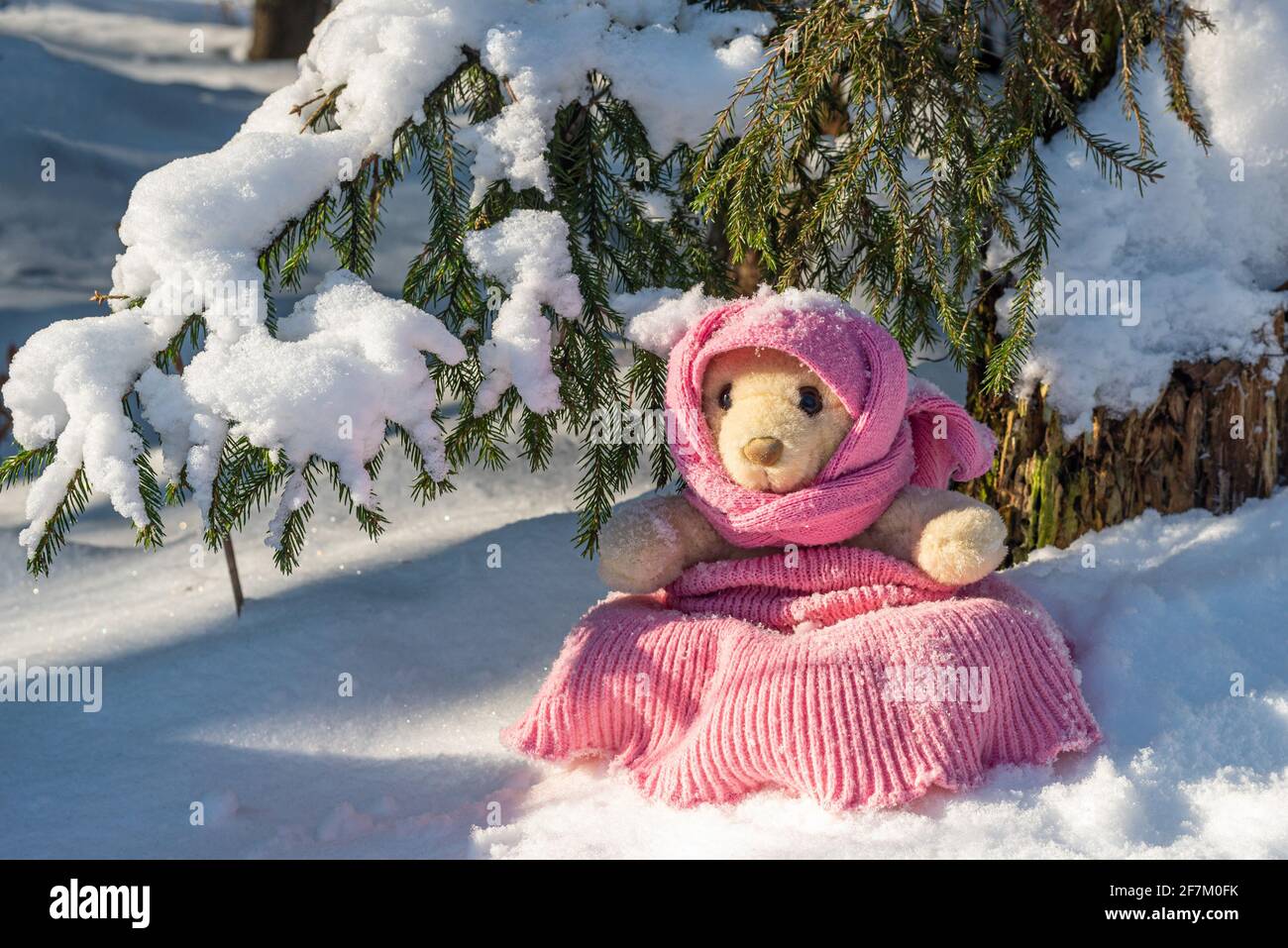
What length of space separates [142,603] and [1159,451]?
9.02 feet

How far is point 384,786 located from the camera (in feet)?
7.73

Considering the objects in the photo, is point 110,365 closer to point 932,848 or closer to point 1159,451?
point 932,848

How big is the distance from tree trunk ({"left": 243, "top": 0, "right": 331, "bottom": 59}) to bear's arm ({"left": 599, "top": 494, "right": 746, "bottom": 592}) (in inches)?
258

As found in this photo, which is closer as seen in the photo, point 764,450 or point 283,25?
point 764,450

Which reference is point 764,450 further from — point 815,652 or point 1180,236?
point 1180,236

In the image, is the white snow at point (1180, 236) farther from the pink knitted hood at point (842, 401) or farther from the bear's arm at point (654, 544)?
the bear's arm at point (654, 544)

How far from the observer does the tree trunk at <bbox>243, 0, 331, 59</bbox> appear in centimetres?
767

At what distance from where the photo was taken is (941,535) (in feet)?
7.24

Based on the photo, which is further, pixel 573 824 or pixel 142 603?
pixel 142 603

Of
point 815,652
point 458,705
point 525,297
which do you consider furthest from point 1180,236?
point 458,705

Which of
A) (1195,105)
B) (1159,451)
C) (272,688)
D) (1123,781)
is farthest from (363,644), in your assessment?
(1195,105)

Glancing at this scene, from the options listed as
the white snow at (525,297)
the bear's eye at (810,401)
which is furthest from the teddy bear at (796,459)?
the white snow at (525,297)

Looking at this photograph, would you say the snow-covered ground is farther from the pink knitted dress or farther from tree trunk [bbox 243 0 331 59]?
tree trunk [bbox 243 0 331 59]

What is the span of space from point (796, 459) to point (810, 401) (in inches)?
4.7
